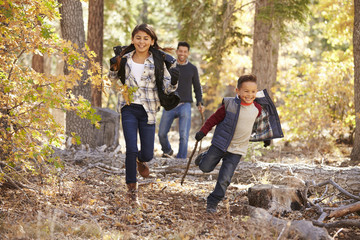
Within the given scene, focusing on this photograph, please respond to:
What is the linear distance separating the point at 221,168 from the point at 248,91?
939 mm

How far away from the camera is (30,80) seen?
3938mm

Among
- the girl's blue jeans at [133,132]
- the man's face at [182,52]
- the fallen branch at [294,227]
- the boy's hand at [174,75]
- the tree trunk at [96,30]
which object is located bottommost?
the fallen branch at [294,227]

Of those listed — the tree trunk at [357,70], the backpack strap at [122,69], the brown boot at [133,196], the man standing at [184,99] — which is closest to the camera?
the brown boot at [133,196]

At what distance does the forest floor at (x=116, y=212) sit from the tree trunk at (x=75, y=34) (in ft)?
5.39

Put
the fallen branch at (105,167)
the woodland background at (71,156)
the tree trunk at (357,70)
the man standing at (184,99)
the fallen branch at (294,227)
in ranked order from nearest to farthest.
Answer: the fallen branch at (294,227) → the woodland background at (71,156) → the fallen branch at (105,167) → the tree trunk at (357,70) → the man standing at (184,99)

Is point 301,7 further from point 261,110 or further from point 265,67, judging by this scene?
point 261,110

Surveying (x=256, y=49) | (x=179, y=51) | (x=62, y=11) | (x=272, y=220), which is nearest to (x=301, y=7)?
(x=256, y=49)

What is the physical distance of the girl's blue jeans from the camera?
4.74m

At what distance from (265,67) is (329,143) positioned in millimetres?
2822

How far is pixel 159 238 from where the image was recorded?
3.94 meters

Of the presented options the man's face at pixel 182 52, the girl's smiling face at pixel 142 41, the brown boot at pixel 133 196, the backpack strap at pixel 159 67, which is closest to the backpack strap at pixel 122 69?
the girl's smiling face at pixel 142 41

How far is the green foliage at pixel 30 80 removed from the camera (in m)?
3.92

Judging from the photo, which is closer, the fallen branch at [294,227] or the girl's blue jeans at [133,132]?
the fallen branch at [294,227]

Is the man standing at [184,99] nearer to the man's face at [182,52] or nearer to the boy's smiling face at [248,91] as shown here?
the man's face at [182,52]
